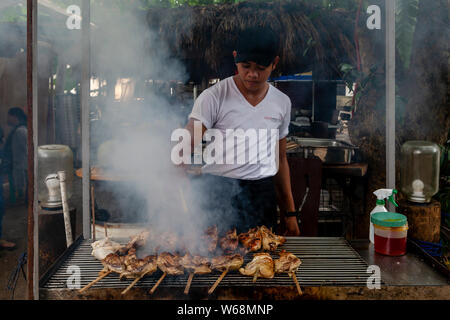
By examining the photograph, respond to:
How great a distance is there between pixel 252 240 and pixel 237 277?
374 millimetres

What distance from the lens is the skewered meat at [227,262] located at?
6.91 feet

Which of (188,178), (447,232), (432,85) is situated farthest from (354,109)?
(188,178)

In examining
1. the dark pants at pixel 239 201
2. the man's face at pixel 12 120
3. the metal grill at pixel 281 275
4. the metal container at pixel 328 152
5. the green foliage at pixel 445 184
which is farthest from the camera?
the man's face at pixel 12 120

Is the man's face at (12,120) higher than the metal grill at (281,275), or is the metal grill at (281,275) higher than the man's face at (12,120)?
the man's face at (12,120)

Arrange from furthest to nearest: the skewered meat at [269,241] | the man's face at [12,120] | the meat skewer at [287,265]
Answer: the man's face at [12,120], the skewered meat at [269,241], the meat skewer at [287,265]

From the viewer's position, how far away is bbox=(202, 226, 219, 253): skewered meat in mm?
2330

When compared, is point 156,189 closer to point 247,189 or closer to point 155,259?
point 247,189

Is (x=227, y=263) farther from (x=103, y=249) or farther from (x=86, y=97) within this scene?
(x=86, y=97)

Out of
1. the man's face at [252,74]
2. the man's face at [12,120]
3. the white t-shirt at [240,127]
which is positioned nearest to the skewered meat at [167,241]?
the white t-shirt at [240,127]

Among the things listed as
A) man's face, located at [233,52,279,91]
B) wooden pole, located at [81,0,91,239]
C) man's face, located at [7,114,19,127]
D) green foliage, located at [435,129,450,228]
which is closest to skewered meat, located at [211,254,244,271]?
wooden pole, located at [81,0,91,239]

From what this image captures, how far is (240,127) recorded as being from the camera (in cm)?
307

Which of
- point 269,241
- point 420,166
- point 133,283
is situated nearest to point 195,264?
point 133,283

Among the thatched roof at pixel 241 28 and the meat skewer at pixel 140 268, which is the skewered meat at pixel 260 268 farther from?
the thatched roof at pixel 241 28

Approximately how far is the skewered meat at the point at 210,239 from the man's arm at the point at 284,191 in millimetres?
1019
